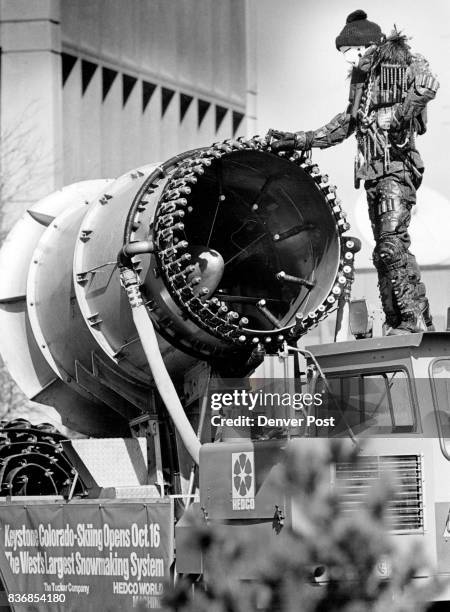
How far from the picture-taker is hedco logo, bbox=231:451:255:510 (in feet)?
27.8

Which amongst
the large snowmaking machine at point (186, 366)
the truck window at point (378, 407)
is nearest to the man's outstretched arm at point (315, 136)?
the large snowmaking machine at point (186, 366)

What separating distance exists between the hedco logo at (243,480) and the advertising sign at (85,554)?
906mm

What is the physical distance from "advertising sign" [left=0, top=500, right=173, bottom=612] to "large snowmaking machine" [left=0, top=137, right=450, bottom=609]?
0.05ft

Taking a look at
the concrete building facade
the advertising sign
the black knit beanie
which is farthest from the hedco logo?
the concrete building facade

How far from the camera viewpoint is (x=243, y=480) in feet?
Answer: 28.2

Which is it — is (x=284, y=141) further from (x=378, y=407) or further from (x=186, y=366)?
(x=378, y=407)

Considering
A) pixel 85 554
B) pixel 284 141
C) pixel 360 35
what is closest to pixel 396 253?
pixel 284 141

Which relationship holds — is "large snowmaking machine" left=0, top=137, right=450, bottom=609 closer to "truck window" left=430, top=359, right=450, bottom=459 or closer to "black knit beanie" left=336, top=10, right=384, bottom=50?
"truck window" left=430, top=359, right=450, bottom=459

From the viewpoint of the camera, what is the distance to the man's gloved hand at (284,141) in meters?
10.2

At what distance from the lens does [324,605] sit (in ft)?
12.4

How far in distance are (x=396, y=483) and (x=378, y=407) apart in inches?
22.6

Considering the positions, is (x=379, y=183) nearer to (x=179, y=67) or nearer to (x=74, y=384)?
(x=74, y=384)

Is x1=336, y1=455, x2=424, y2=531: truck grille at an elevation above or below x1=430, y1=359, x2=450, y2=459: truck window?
below

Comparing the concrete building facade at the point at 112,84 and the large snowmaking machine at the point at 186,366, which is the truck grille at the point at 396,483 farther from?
the concrete building facade at the point at 112,84
